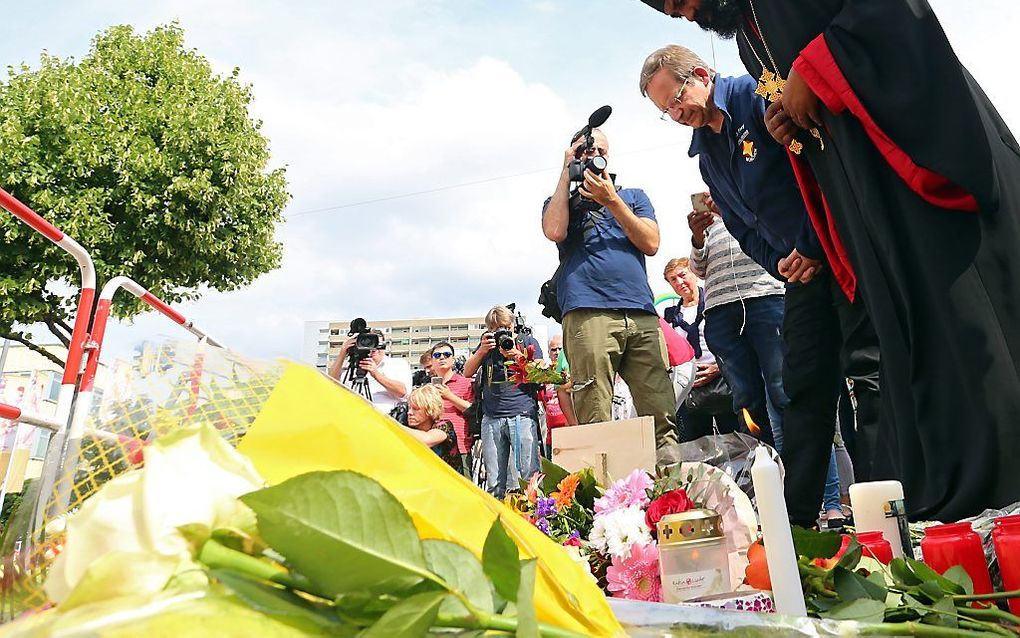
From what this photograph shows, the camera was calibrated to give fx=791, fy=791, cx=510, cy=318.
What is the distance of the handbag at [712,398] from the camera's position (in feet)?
14.7

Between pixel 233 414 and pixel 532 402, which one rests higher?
pixel 532 402

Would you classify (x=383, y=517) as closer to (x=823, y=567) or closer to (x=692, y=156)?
(x=823, y=567)

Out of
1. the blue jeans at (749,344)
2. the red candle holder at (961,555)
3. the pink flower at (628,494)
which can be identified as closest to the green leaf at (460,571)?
the red candle holder at (961,555)

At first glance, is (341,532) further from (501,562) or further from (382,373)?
(382,373)

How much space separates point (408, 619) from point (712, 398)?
441 cm

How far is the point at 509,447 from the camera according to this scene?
5008 millimetres

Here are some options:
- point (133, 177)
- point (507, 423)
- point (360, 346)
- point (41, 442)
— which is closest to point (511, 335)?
point (507, 423)

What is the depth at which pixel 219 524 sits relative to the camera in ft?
1.03

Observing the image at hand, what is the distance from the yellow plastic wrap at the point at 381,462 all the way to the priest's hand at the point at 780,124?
1963 millimetres

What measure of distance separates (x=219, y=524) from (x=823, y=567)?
677 millimetres

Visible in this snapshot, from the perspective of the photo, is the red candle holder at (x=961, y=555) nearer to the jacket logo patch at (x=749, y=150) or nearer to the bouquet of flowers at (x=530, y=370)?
the jacket logo patch at (x=749, y=150)

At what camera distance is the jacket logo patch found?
2725 mm

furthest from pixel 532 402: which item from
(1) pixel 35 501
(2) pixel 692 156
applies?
(1) pixel 35 501

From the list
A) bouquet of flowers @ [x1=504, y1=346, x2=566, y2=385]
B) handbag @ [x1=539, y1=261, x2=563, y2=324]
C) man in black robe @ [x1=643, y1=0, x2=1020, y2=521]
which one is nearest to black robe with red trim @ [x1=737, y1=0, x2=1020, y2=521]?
man in black robe @ [x1=643, y1=0, x2=1020, y2=521]
